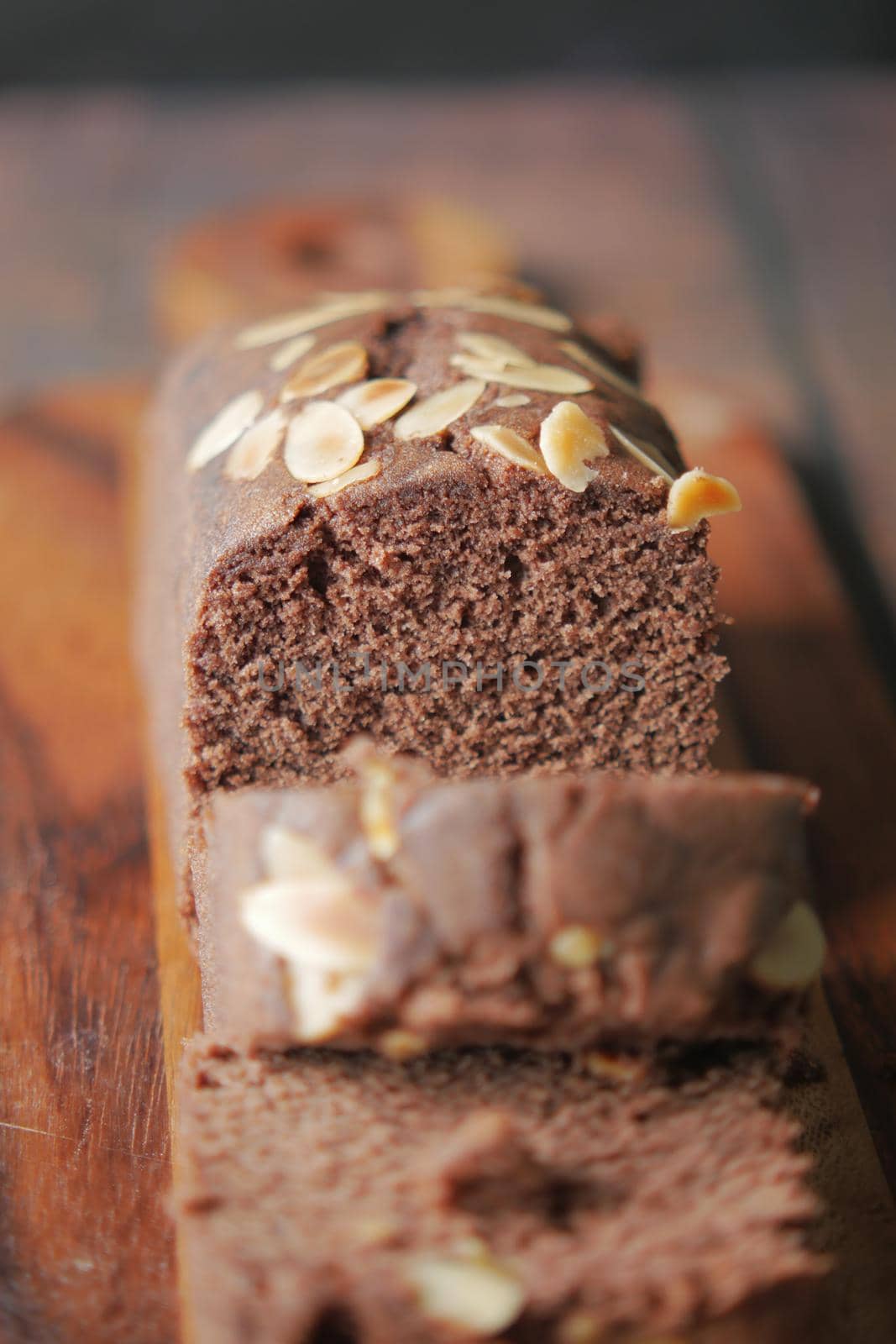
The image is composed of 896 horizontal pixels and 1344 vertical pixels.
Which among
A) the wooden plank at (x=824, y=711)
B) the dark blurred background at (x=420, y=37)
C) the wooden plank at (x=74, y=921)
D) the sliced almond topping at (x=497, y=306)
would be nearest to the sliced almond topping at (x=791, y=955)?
the wooden plank at (x=824, y=711)

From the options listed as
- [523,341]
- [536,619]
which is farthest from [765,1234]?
[523,341]

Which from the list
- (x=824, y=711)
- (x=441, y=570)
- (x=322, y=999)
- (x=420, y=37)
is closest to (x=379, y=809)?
(x=322, y=999)

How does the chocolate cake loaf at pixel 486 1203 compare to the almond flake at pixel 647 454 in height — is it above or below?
below

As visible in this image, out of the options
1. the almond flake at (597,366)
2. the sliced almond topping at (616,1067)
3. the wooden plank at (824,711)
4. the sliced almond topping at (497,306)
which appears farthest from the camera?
the sliced almond topping at (497,306)

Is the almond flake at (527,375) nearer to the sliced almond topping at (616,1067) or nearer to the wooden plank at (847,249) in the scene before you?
the sliced almond topping at (616,1067)

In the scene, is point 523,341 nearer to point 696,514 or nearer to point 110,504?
point 696,514

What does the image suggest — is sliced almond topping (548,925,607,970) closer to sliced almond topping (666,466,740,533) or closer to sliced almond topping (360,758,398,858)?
sliced almond topping (360,758,398,858)
